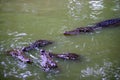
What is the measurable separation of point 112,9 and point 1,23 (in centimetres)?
450

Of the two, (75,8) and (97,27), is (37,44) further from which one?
(75,8)

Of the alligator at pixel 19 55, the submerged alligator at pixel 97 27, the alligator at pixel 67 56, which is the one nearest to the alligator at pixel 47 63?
the alligator at pixel 67 56

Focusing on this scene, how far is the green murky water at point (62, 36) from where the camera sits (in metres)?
6.39

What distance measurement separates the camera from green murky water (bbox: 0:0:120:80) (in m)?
6.39

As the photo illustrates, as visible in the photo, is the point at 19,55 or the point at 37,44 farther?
the point at 37,44

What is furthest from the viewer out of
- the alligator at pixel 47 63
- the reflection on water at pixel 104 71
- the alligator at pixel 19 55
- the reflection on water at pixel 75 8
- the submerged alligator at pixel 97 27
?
the reflection on water at pixel 75 8

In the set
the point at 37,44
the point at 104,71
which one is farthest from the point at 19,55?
the point at 104,71

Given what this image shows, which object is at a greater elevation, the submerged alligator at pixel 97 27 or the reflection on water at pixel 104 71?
the submerged alligator at pixel 97 27

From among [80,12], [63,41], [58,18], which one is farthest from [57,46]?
[80,12]

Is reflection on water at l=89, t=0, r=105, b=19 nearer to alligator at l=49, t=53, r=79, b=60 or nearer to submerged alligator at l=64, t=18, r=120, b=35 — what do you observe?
submerged alligator at l=64, t=18, r=120, b=35

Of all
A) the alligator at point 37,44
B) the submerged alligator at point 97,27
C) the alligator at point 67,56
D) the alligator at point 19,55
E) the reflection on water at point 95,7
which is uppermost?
the reflection on water at point 95,7

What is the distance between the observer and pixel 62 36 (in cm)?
832

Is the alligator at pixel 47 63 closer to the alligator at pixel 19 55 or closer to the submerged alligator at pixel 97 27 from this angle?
the alligator at pixel 19 55

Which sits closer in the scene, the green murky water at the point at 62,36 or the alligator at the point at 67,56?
the green murky water at the point at 62,36
